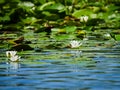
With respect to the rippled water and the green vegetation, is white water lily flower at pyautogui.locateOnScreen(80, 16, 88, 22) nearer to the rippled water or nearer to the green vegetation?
the green vegetation

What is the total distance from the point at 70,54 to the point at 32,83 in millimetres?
1318

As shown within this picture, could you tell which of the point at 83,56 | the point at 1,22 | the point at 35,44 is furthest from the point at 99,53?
the point at 1,22

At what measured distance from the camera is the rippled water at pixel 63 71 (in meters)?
2.51

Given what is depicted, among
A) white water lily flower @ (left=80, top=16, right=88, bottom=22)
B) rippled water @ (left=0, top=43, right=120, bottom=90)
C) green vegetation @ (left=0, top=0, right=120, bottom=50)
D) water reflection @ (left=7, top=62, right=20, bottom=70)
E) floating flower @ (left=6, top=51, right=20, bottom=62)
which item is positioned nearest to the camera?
rippled water @ (left=0, top=43, right=120, bottom=90)

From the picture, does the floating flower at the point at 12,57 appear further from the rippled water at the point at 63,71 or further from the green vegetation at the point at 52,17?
the green vegetation at the point at 52,17

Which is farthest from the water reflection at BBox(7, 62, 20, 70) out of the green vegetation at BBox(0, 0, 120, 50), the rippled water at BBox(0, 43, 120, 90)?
the green vegetation at BBox(0, 0, 120, 50)

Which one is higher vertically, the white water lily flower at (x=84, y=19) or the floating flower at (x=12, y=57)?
the white water lily flower at (x=84, y=19)

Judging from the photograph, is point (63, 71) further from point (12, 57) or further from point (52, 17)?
point (52, 17)

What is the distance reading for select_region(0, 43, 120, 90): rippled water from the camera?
251 centimetres

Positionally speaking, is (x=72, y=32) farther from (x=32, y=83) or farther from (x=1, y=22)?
(x=32, y=83)

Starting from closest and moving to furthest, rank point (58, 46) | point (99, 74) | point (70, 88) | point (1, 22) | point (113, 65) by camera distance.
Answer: point (70, 88) → point (99, 74) → point (113, 65) → point (58, 46) → point (1, 22)

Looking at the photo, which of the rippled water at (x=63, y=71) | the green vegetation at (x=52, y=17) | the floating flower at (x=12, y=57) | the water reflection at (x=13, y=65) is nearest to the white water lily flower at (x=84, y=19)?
the green vegetation at (x=52, y=17)

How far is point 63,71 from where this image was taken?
301 cm

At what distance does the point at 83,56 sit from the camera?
147 inches
